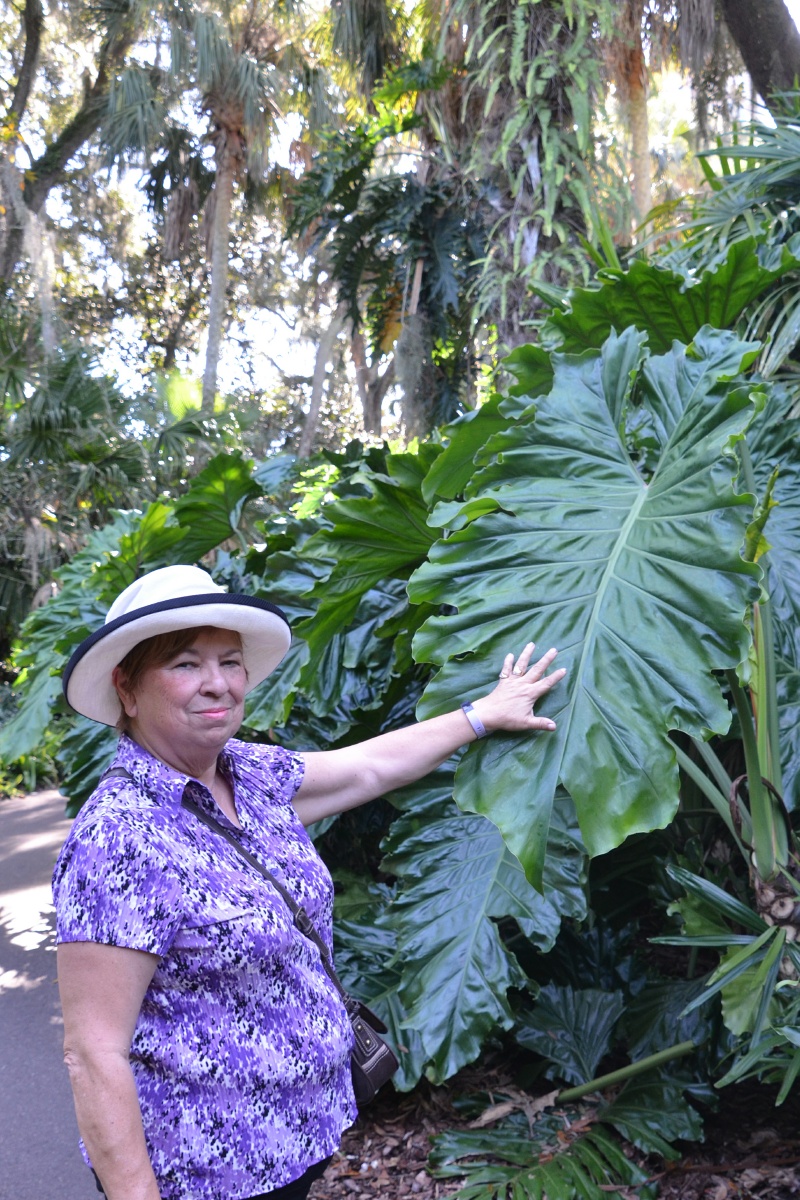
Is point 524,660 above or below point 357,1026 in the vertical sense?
above

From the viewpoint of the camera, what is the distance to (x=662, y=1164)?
3.12 meters

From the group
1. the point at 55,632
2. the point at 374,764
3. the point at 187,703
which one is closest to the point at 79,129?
the point at 55,632

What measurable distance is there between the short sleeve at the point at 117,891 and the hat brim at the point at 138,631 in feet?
1.22

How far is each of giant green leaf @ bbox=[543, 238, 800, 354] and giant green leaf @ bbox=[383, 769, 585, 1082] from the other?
1.35 meters

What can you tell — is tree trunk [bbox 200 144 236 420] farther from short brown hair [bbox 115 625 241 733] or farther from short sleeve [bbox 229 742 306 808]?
short brown hair [bbox 115 625 241 733]

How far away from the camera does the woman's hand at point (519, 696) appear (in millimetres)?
2004

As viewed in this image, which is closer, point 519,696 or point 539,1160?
point 519,696

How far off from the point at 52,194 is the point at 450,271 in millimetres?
13696

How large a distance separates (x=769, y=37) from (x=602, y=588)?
6410 mm

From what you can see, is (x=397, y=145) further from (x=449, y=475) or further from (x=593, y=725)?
(x=593, y=725)

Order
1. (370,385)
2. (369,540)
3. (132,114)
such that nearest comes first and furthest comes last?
(369,540)
(132,114)
(370,385)

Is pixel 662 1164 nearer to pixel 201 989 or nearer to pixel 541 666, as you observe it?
pixel 541 666

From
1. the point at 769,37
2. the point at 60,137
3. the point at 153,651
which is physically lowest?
the point at 153,651

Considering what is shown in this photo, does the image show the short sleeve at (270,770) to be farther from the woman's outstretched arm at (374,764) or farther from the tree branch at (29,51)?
the tree branch at (29,51)
